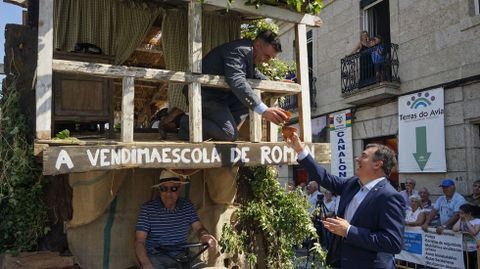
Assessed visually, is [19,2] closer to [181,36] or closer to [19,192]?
[181,36]

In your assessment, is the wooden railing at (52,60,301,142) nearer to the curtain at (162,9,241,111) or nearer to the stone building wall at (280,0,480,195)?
the curtain at (162,9,241,111)

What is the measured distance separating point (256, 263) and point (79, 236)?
2.11 m

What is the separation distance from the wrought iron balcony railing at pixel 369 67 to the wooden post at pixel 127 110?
9.72m

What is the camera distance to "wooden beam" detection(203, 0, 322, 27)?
494 cm

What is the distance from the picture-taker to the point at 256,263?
5695 millimetres

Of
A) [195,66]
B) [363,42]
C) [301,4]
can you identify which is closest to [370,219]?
[195,66]

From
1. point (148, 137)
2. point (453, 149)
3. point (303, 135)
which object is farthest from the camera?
point (453, 149)

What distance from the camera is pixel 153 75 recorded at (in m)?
4.55

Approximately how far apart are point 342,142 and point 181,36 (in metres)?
9.67

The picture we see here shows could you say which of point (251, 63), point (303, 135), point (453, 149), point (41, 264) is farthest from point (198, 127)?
point (453, 149)

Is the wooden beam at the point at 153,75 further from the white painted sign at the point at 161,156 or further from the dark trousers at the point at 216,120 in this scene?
the white painted sign at the point at 161,156

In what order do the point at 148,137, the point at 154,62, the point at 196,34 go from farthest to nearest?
the point at 154,62 → the point at 148,137 → the point at 196,34

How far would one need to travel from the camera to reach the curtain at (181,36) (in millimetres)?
6102

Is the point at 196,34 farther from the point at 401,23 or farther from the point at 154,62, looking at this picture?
the point at 401,23
